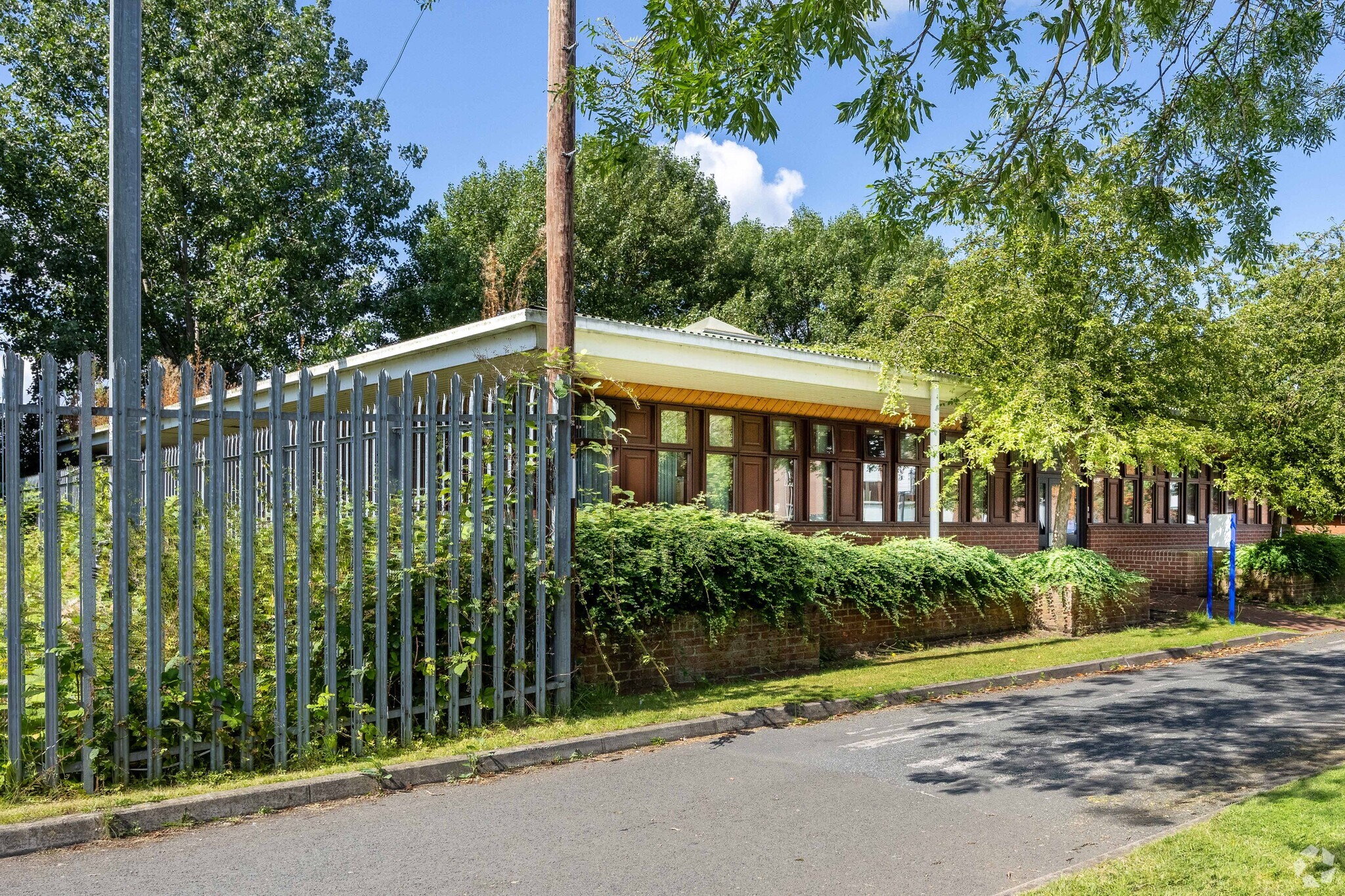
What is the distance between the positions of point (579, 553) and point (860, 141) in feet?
13.6

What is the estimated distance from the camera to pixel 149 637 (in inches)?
232

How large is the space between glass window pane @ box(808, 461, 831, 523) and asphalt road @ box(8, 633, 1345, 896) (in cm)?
Result: 877

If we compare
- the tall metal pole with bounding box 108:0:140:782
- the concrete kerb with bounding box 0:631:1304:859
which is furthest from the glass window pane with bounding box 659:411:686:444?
the tall metal pole with bounding box 108:0:140:782

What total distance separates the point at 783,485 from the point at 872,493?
2.37 meters

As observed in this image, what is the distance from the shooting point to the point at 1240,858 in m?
4.79

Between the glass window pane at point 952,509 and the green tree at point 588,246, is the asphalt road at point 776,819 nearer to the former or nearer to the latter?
the glass window pane at point 952,509

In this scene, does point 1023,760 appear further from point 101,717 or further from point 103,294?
point 103,294

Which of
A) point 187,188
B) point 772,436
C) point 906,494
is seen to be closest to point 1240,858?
point 772,436

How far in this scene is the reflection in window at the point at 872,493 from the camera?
60.4ft

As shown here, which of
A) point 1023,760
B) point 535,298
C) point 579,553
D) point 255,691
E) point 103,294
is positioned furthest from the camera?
point 535,298

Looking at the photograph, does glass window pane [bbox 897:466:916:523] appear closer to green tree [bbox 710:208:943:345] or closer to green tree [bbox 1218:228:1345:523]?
green tree [bbox 1218:228:1345:523]

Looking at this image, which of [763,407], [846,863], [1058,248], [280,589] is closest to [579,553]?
[280,589]

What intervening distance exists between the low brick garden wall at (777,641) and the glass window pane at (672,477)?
13.6ft

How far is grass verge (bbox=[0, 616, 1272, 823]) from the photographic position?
225 inches
